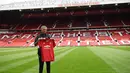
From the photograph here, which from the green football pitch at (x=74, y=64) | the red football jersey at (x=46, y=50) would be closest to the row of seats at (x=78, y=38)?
the green football pitch at (x=74, y=64)

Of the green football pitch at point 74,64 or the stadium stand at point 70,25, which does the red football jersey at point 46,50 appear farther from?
the stadium stand at point 70,25

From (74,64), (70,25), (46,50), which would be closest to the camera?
(46,50)

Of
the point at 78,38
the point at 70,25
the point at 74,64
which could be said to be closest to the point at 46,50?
the point at 74,64

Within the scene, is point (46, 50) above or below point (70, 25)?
below

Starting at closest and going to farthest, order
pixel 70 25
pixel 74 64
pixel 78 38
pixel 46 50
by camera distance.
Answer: pixel 46 50, pixel 74 64, pixel 78 38, pixel 70 25

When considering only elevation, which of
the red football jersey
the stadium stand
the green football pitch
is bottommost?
the green football pitch

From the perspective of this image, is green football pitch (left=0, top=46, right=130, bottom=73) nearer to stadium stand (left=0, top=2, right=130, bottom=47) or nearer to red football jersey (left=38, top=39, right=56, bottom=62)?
red football jersey (left=38, top=39, right=56, bottom=62)

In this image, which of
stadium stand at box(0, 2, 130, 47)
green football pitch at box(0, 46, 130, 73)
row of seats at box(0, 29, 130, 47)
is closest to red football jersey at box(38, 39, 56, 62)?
green football pitch at box(0, 46, 130, 73)

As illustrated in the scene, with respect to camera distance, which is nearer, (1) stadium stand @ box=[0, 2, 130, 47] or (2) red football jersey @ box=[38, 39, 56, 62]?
(2) red football jersey @ box=[38, 39, 56, 62]

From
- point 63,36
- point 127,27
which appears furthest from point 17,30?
point 127,27

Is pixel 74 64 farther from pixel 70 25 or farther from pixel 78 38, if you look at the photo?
pixel 70 25

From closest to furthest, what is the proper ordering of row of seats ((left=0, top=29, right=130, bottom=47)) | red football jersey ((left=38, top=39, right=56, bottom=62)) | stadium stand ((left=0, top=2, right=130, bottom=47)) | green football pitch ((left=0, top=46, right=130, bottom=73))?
red football jersey ((left=38, top=39, right=56, bottom=62)), green football pitch ((left=0, top=46, right=130, bottom=73)), row of seats ((left=0, top=29, right=130, bottom=47)), stadium stand ((left=0, top=2, right=130, bottom=47))

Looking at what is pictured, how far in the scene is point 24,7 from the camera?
58.2 meters

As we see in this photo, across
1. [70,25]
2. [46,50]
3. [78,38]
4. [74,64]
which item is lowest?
[74,64]
